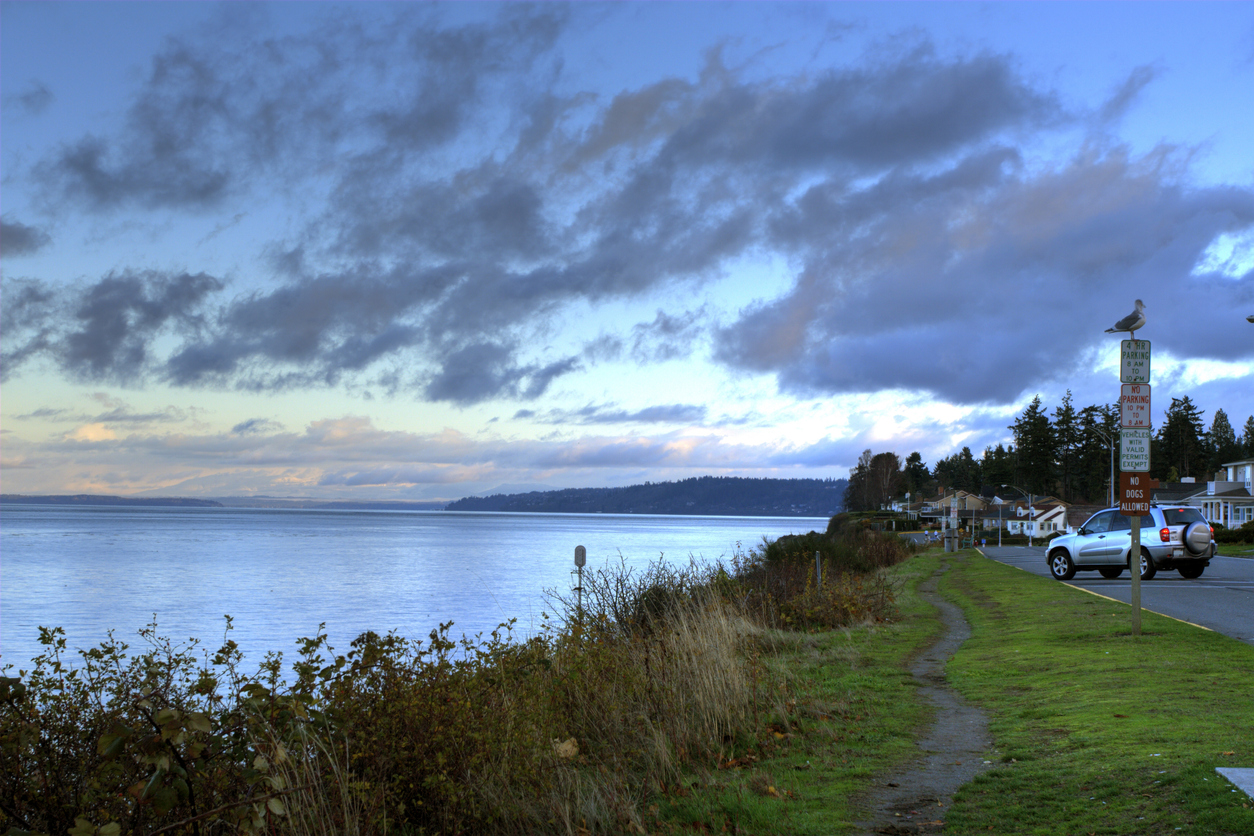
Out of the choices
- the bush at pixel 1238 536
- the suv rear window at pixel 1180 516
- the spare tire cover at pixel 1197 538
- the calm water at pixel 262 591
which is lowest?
the calm water at pixel 262 591

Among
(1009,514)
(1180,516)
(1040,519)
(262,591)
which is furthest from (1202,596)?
(1009,514)

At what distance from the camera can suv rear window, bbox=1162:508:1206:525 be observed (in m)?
25.2

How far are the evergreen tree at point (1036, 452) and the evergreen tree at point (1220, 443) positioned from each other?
71.3 ft

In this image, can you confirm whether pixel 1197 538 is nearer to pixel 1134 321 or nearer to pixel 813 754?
pixel 1134 321

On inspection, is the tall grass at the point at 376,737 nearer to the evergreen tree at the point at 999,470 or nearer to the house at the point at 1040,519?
the house at the point at 1040,519

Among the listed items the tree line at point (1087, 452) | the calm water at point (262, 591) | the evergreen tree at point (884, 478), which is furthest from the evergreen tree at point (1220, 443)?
the calm water at point (262, 591)

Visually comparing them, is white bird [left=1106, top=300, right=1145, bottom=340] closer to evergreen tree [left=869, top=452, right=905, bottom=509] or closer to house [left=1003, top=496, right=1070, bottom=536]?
house [left=1003, top=496, right=1070, bottom=536]

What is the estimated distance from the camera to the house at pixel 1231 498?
3194 inches

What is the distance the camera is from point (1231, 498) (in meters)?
81.5

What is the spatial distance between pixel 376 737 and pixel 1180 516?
2516 cm

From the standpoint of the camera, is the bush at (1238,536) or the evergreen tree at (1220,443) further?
the evergreen tree at (1220,443)

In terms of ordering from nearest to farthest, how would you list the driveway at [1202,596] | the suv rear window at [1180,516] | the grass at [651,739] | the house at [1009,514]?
the grass at [651,739] < the driveway at [1202,596] < the suv rear window at [1180,516] < the house at [1009,514]

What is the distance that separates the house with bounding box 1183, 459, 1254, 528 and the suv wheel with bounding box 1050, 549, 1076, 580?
61582 mm

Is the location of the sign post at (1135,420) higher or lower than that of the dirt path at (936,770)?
higher
